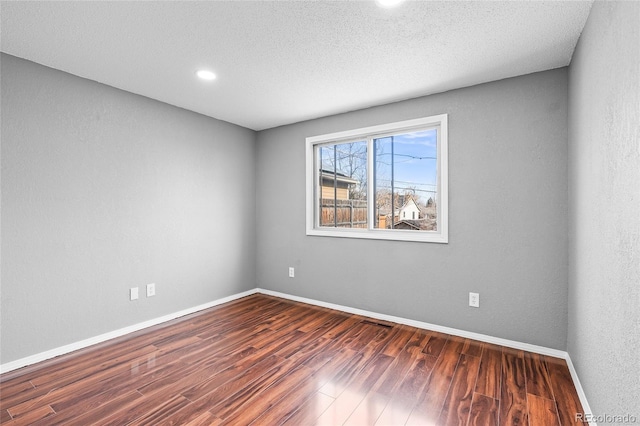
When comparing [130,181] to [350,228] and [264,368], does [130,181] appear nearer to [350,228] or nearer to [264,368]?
[264,368]

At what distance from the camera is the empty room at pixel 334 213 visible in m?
1.77

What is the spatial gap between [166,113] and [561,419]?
418 centimetres

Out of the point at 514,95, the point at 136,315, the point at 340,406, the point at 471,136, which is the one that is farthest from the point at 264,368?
the point at 514,95

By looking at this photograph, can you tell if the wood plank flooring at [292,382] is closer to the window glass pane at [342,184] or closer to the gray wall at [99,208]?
the gray wall at [99,208]

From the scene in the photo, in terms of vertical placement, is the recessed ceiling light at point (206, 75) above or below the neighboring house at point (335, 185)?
above

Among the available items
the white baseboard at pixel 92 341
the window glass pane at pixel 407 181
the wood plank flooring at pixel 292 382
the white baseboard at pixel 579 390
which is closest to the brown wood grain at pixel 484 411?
the wood plank flooring at pixel 292 382

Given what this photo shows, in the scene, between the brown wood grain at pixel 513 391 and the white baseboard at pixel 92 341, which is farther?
the white baseboard at pixel 92 341

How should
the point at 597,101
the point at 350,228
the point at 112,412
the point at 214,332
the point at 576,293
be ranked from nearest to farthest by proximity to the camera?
the point at 597,101
the point at 112,412
the point at 576,293
the point at 214,332
the point at 350,228

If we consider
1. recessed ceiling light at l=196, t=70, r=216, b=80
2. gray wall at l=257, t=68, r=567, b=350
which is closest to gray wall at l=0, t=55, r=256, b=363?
recessed ceiling light at l=196, t=70, r=216, b=80

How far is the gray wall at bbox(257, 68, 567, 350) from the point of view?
2.50 meters

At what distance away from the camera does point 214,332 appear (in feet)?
9.98

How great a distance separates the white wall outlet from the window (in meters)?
0.56

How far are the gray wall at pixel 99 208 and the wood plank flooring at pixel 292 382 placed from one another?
36 centimetres

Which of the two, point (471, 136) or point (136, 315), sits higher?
point (471, 136)
